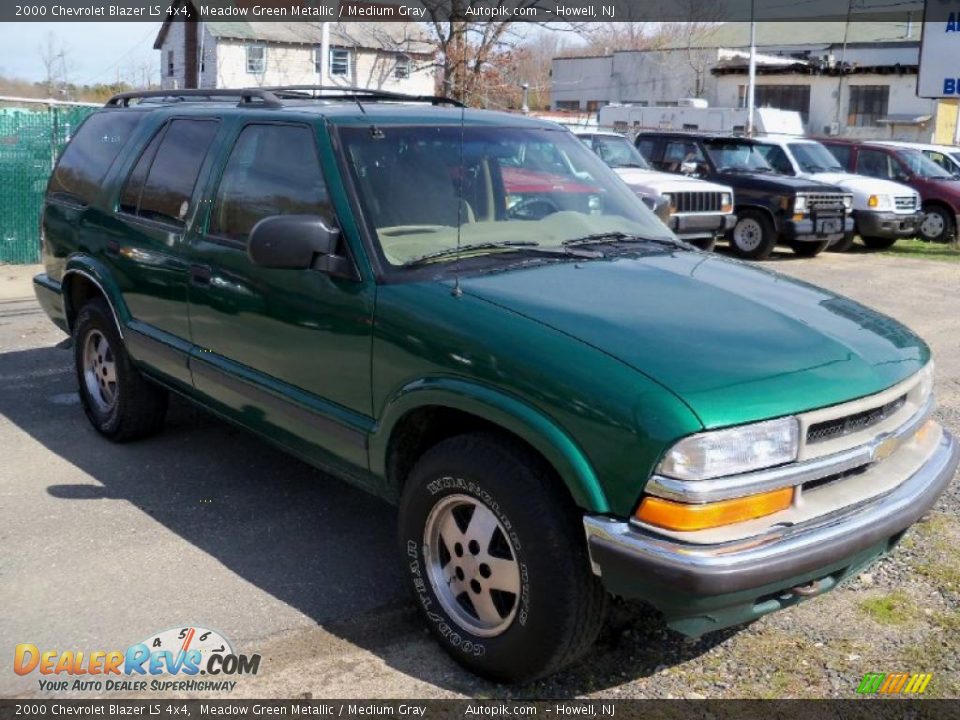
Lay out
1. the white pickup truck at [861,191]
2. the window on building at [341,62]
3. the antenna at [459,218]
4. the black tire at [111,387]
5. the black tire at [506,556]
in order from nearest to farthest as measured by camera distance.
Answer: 1. the black tire at [506,556]
2. the antenna at [459,218]
3. the black tire at [111,387]
4. the white pickup truck at [861,191]
5. the window on building at [341,62]

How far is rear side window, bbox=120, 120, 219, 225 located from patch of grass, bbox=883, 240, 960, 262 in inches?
562

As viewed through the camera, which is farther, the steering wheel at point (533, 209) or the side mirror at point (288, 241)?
the steering wheel at point (533, 209)

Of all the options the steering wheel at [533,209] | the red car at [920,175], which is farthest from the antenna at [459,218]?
the red car at [920,175]

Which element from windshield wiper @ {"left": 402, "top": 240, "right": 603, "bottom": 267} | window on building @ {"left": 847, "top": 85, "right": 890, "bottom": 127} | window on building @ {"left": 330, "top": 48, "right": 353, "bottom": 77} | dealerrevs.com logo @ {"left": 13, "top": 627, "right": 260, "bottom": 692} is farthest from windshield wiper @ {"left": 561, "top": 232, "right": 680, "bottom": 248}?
window on building @ {"left": 847, "top": 85, "right": 890, "bottom": 127}

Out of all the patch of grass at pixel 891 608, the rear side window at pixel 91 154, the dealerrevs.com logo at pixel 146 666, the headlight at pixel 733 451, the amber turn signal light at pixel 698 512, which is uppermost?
the rear side window at pixel 91 154

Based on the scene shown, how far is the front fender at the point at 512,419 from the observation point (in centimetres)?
306

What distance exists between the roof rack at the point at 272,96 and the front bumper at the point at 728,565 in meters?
2.87

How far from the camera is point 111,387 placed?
5977mm

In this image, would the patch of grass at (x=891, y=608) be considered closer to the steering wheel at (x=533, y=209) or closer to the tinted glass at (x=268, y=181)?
the steering wheel at (x=533, y=209)

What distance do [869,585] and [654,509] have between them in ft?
6.05

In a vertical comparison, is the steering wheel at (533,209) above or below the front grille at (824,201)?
above

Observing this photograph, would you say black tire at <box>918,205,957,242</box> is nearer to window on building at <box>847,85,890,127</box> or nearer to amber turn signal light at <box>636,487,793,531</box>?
amber turn signal light at <box>636,487,793,531</box>

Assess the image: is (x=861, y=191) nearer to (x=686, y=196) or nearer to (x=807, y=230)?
(x=807, y=230)

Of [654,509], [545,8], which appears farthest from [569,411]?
[545,8]
